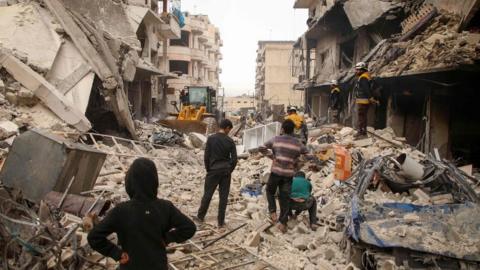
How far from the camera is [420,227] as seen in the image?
4.83 m

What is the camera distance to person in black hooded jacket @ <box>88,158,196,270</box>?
106 inches

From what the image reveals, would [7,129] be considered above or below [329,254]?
above

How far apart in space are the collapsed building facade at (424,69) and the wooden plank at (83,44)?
7.47m

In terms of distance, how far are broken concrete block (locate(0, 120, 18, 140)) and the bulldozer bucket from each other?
9.48m

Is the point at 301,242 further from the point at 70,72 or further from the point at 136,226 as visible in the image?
the point at 70,72

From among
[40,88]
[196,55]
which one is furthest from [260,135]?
[196,55]

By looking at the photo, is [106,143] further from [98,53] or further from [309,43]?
[309,43]

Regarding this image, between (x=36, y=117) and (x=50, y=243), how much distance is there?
6.92m

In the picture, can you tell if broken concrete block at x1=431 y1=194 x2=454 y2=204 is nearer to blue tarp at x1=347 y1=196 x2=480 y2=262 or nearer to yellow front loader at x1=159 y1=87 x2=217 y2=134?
blue tarp at x1=347 y1=196 x2=480 y2=262

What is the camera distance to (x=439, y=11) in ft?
40.3

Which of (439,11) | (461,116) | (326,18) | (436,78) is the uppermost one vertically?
(326,18)

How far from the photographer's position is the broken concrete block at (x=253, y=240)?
5.67 metres

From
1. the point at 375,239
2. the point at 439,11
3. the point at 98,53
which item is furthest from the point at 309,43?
the point at 375,239

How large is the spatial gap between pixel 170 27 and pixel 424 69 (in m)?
26.2
